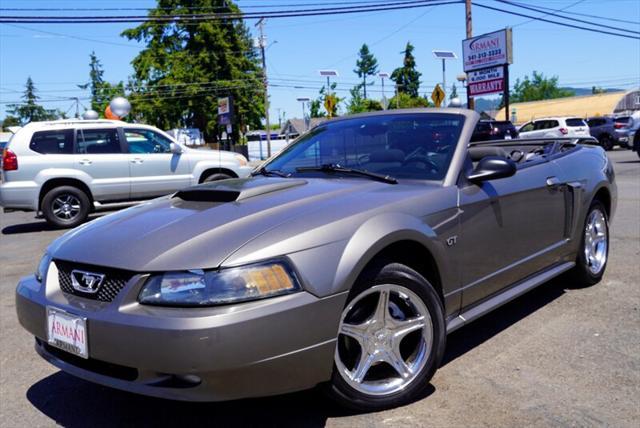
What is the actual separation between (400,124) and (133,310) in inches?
86.1

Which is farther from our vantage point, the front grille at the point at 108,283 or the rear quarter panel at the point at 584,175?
the rear quarter panel at the point at 584,175

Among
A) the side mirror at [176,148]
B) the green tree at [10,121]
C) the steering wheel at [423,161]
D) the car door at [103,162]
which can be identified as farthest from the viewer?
the green tree at [10,121]

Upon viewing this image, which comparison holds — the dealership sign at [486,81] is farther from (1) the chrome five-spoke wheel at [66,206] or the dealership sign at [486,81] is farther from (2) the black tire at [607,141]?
(1) the chrome five-spoke wheel at [66,206]

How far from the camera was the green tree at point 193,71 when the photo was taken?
4516 cm

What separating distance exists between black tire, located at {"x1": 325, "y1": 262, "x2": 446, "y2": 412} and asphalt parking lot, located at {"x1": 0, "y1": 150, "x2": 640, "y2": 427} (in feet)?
0.24

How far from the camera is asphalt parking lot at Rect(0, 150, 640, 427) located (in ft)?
9.25

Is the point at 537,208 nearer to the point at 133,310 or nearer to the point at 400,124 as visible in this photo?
the point at 400,124

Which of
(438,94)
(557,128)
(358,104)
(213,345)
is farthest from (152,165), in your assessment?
(358,104)

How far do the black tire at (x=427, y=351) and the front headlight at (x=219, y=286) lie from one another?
15.6 inches

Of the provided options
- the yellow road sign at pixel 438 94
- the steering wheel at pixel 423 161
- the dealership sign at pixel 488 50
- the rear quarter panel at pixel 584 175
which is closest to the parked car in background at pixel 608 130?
the dealership sign at pixel 488 50

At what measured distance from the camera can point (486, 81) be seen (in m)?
27.5

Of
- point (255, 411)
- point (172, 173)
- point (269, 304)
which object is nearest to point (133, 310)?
point (269, 304)

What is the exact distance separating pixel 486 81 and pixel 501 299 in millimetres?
25627

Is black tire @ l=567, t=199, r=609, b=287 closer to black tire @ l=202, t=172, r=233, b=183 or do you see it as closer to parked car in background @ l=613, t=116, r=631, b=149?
black tire @ l=202, t=172, r=233, b=183
